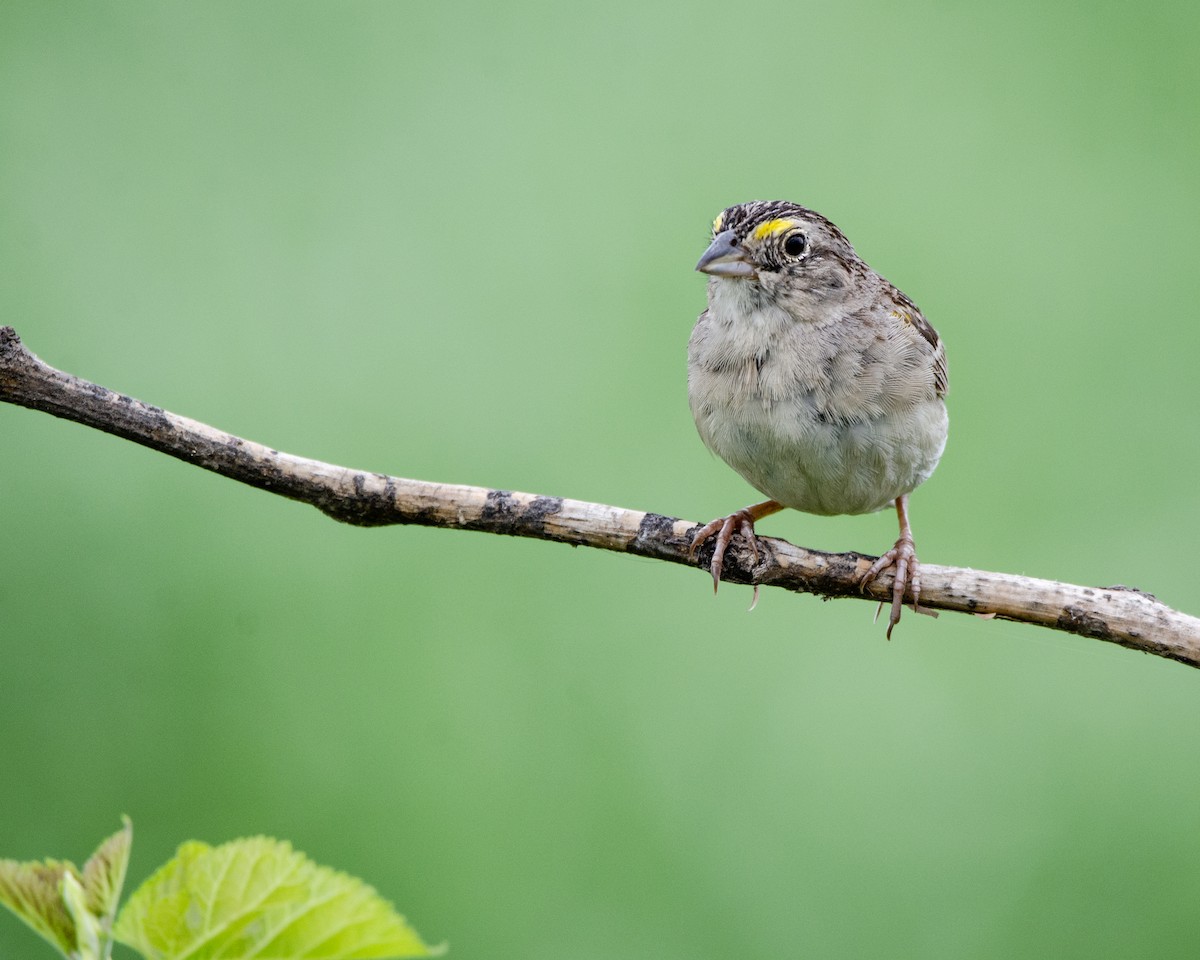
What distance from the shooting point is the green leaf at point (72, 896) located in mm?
741

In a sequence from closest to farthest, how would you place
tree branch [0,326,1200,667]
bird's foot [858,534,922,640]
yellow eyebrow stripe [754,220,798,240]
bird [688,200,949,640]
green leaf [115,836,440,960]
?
green leaf [115,836,440,960] → tree branch [0,326,1200,667] → bird's foot [858,534,922,640] → bird [688,200,949,640] → yellow eyebrow stripe [754,220,798,240]

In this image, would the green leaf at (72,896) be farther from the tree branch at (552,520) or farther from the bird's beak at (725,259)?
the bird's beak at (725,259)

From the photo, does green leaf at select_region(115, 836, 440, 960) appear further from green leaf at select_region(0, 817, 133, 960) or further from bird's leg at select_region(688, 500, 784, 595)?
bird's leg at select_region(688, 500, 784, 595)

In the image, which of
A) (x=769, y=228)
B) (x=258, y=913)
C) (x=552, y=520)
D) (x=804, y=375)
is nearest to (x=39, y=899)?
(x=258, y=913)

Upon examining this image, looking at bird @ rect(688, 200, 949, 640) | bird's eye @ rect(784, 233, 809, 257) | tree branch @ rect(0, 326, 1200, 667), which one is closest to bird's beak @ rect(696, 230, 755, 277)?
bird @ rect(688, 200, 949, 640)

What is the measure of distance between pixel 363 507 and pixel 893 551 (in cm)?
149

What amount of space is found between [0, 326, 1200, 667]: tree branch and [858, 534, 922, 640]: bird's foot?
0.04m

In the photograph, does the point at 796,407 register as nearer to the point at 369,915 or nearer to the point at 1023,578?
the point at 1023,578

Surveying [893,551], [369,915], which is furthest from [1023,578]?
[369,915]

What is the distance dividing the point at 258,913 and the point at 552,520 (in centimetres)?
232

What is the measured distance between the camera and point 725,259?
379 cm

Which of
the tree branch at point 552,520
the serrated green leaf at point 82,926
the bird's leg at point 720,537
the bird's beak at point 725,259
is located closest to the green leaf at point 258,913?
the serrated green leaf at point 82,926

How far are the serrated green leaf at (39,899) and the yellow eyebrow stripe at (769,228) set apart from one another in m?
3.33

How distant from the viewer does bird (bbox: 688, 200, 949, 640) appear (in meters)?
3.72
